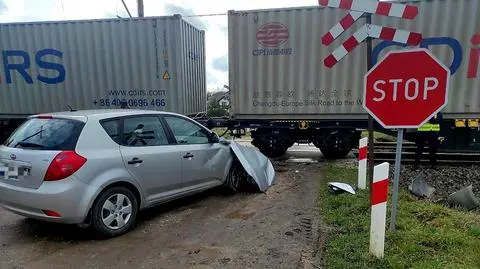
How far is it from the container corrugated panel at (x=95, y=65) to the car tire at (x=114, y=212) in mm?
5147

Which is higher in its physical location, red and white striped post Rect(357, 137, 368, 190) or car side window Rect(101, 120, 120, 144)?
car side window Rect(101, 120, 120, 144)

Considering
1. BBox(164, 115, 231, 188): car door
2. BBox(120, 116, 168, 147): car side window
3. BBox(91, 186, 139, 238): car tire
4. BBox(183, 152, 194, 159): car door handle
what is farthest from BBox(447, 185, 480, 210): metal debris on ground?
BBox(91, 186, 139, 238): car tire

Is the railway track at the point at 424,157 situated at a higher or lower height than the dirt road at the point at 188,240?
lower

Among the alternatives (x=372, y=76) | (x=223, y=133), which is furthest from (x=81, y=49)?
(x=372, y=76)

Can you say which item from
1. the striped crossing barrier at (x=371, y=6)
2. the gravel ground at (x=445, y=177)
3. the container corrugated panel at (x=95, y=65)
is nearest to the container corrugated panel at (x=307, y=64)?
the gravel ground at (x=445, y=177)

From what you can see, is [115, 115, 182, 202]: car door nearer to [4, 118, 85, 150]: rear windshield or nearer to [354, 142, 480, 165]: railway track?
[4, 118, 85, 150]: rear windshield

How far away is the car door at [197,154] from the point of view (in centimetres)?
526

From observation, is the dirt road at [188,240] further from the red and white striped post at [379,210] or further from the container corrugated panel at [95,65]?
the container corrugated panel at [95,65]

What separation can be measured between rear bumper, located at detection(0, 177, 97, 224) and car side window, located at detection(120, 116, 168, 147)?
75 cm

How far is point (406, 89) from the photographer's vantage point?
3732 mm

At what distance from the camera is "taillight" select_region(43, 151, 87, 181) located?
392 cm

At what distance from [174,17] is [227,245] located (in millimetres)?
6560

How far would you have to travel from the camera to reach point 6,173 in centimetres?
425

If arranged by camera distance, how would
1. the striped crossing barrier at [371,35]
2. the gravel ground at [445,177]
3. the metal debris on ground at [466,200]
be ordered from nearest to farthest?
1. the striped crossing barrier at [371,35]
2. the metal debris on ground at [466,200]
3. the gravel ground at [445,177]
